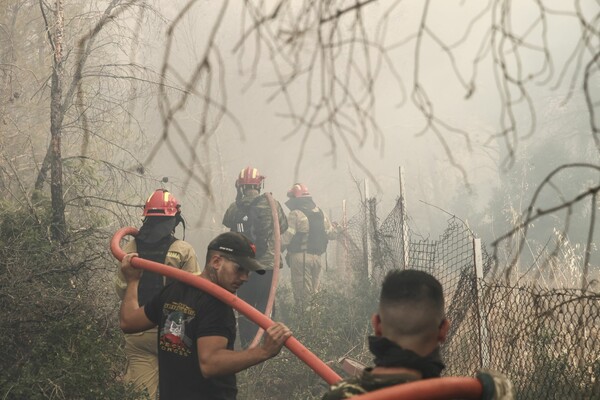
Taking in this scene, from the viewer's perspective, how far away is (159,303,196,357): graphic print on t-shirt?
390cm

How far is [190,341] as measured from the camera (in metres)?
3.90

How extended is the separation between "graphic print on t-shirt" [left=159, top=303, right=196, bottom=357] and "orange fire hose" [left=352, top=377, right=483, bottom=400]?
84.6 inches

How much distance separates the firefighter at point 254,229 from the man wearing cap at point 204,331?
564cm

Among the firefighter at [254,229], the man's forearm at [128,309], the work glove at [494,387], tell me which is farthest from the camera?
the firefighter at [254,229]

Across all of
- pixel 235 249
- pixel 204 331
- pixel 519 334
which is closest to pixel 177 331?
pixel 204 331

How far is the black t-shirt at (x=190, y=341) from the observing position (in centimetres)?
387

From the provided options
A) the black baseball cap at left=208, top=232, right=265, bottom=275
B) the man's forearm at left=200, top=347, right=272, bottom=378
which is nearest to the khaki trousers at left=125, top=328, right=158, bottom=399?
the black baseball cap at left=208, top=232, right=265, bottom=275

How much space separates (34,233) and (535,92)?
153 ft

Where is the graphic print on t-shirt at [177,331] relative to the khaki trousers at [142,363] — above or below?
above

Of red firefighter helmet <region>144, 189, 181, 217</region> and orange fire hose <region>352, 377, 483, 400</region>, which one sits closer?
orange fire hose <region>352, 377, 483, 400</region>

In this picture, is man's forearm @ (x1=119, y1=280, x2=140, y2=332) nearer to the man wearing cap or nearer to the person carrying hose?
the man wearing cap

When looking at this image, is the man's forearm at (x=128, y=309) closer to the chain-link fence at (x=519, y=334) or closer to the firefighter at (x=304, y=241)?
the chain-link fence at (x=519, y=334)

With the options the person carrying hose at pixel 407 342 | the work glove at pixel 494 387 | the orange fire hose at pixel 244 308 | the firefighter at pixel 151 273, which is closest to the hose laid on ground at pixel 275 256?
the firefighter at pixel 151 273

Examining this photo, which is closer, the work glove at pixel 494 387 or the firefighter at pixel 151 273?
the work glove at pixel 494 387
